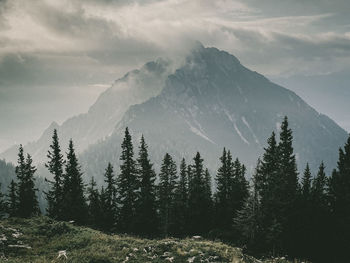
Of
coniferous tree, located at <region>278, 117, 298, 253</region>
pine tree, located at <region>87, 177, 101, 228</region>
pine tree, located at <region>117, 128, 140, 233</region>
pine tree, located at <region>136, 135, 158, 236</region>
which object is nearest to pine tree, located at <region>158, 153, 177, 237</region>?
pine tree, located at <region>136, 135, 158, 236</region>

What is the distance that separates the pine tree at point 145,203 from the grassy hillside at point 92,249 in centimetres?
2517

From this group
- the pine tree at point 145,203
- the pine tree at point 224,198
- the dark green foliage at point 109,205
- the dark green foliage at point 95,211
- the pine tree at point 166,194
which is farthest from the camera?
the pine tree at point 224,198

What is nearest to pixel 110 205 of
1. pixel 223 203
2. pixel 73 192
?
pixel 73 192

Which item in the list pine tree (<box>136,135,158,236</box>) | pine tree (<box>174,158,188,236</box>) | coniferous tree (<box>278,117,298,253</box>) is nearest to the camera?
coniferous tree (<box>278,117,298,253</box>)

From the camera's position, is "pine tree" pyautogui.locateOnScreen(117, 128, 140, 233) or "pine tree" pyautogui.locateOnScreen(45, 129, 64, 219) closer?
"pine tree" pyautogui.locateOnScreen(117, 128, 140, 233)

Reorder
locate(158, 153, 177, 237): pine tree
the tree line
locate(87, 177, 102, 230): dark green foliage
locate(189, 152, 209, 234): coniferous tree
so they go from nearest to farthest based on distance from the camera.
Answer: the tree line < locate(87, 177, 102, 230): dark green foliage < locate(189, 152, 209, 234): coniferous tree < locate(158, 153, 177, 237): pine tree

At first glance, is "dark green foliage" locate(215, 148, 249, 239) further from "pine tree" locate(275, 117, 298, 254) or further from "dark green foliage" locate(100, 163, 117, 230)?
"dark green foliage" locate(100, 163, 117, 230)

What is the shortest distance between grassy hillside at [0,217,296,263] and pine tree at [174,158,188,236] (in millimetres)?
33512

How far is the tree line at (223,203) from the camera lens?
35.6 m

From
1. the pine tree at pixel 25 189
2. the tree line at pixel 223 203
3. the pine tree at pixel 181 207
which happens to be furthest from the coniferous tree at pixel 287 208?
the pine tree at pixel 25 189

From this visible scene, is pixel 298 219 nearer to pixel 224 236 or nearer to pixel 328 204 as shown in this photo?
pixel 328 204

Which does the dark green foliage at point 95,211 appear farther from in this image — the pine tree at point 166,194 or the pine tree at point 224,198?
the pine tree at point 224,198

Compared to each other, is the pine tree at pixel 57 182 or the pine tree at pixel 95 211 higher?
the pine tree at pixel 57 182

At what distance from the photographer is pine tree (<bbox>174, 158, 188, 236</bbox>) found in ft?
180
